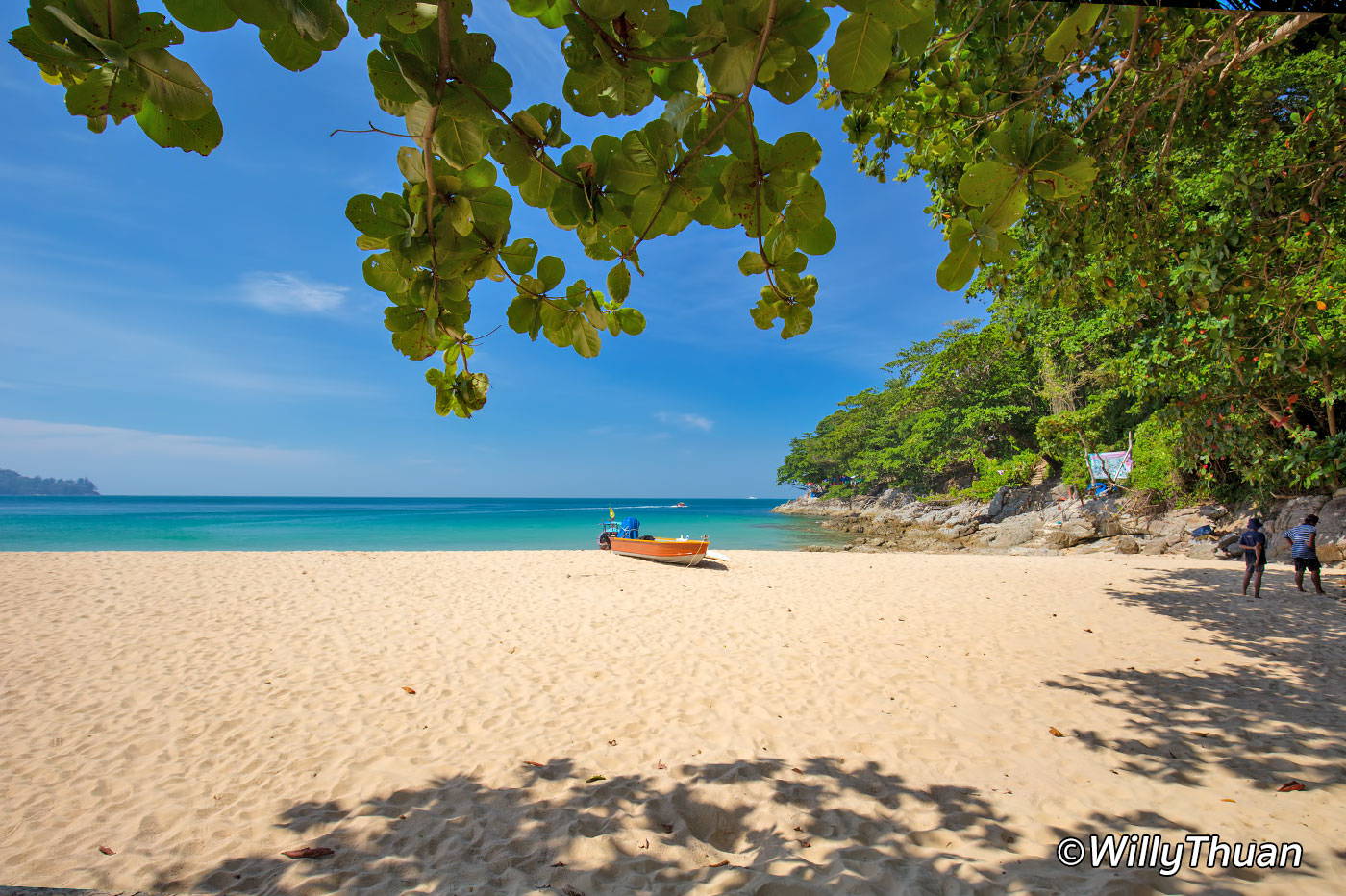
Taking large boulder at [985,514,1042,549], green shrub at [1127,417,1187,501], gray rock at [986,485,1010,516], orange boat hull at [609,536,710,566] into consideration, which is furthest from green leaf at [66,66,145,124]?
gray rock at [986,485,1010,516]

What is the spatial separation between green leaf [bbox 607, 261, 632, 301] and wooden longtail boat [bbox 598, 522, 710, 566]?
35.3ft

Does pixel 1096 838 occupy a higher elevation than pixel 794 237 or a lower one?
lower

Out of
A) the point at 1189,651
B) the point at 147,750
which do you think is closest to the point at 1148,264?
the point at 1189,651

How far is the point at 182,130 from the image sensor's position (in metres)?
0.68

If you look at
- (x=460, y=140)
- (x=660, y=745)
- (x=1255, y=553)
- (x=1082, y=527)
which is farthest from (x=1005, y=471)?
(x=460, y=140)

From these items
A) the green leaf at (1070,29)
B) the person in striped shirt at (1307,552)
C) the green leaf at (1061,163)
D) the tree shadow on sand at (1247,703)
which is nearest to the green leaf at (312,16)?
the green leaf at (1061,163)

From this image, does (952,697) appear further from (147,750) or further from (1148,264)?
(147,750)

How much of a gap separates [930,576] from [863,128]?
1067 centimetres

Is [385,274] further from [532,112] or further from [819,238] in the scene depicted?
[819,238]

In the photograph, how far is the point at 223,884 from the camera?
87.1 inches

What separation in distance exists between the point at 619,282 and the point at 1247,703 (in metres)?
6.04

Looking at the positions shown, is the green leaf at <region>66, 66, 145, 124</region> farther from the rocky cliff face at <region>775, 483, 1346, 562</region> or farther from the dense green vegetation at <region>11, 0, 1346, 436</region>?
the rocky cliff face at <region>775, 483, 1346, 562</region>

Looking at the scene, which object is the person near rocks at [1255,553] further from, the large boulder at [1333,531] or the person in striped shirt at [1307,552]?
the large boulder at [1333,531]

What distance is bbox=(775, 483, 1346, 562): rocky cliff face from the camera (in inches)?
428
